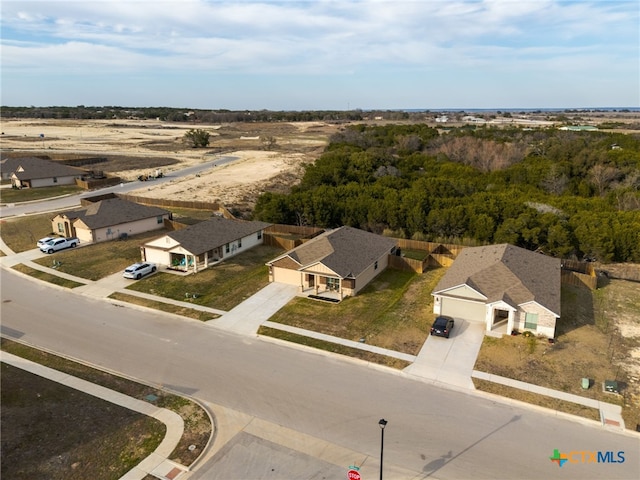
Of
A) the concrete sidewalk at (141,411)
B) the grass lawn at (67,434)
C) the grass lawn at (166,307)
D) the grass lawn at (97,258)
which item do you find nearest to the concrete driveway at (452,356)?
the concrete sidewalk at (141,411)

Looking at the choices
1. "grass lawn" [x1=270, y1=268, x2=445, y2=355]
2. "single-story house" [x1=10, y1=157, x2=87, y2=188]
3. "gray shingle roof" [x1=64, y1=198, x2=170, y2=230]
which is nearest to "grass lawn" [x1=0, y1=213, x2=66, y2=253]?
"gray shingle roof" [x1=64, y1=198, x2=170, y2=230]

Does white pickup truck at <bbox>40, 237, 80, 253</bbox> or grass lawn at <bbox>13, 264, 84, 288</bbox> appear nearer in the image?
grass lawn at <bbox>13, 264, 84, 288</bbox>

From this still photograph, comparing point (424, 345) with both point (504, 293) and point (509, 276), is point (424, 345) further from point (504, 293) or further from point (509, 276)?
point (509, 276)

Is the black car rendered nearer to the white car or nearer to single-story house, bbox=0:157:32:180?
the white car

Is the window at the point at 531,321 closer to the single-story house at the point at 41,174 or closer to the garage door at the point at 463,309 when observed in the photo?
the garage door at the point at 463,309

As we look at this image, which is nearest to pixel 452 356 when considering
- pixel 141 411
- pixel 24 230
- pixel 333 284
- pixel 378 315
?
pixel 378 315

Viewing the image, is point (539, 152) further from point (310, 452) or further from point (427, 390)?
point (310, 452)
